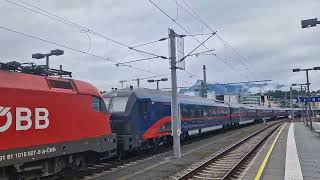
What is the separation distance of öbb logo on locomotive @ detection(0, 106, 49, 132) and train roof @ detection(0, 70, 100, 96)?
58 centimetres

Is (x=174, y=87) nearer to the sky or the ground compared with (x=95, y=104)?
nearer to the sky

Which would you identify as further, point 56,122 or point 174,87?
point 174,87

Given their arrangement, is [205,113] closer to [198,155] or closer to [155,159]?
[198,155]

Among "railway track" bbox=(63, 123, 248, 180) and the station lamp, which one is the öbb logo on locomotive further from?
the station lamp

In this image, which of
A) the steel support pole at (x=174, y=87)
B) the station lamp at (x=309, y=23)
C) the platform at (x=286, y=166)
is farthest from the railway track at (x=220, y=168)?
the station lamp at (x=309, y=23)

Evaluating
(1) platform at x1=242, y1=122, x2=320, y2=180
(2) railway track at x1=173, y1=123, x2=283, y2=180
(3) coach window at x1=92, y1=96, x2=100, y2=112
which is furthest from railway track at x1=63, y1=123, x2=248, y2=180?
(1) platform at x1=242, y1=122, x2=320, y2=180

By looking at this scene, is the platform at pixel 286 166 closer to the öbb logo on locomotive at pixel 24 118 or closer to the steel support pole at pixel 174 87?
the steel support pole at pixel 174 87

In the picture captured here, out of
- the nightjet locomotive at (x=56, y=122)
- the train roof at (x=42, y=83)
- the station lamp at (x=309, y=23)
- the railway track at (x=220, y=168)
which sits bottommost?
the railway track at (x=220, y=168)

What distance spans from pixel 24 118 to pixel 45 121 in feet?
3.18

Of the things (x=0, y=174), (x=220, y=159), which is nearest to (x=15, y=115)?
(x=0, y=174)

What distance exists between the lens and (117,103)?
68.5ft

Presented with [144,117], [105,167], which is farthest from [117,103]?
[105,167]

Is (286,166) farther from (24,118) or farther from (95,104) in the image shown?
(24,118)

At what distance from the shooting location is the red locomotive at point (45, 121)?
10969mm
